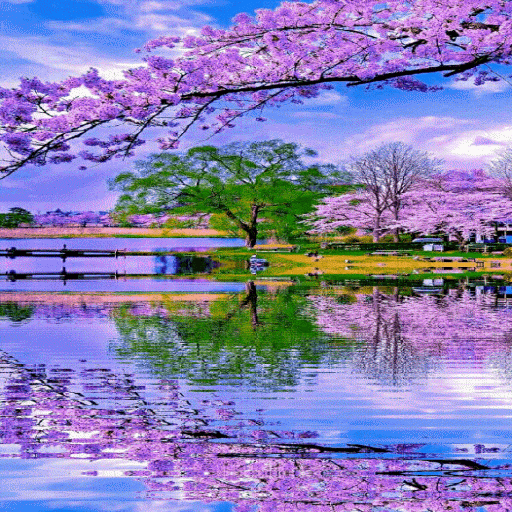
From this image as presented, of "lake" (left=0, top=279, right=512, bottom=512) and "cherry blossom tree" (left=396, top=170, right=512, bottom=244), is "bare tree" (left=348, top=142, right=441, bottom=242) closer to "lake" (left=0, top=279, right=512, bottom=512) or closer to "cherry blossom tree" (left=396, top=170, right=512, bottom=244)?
"cherry blossom tree" (left=396, top=170, right=512, bottom=244)

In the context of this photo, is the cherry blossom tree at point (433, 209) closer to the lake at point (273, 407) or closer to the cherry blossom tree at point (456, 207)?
the cherry blossom tree at point (456, 207)

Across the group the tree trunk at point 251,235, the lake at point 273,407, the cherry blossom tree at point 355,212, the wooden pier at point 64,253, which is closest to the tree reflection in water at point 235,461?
the lake at point 273,407

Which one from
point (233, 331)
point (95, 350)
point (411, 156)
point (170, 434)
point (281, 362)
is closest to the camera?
point (170, 434)

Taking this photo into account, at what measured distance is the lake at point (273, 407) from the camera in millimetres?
5441

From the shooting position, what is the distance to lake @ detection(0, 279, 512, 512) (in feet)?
17.9

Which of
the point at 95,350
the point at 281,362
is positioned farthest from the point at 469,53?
the point at 95,350

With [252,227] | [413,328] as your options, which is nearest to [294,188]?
[252,227]

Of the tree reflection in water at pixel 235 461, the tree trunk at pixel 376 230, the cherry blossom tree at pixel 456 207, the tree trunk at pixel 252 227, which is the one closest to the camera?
the tree reflection in water at pixel 235 461

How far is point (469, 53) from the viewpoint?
9.14m

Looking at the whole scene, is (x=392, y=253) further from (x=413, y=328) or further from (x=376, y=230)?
(x=413, y=328)

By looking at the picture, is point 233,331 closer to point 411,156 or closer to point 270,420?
point 270,420

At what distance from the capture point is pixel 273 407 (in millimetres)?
7988

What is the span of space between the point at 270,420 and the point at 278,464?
1469 mm

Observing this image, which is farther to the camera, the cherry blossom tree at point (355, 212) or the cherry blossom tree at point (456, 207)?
the cherry blossom tree at point (355, 212)
